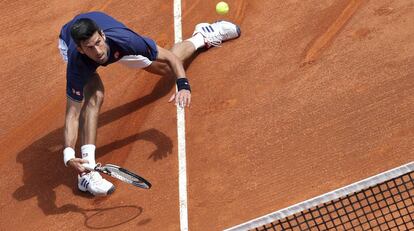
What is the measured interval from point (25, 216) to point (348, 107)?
3.57 metres

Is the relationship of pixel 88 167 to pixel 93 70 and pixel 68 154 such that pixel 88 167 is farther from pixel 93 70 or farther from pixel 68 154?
pixel 93 70

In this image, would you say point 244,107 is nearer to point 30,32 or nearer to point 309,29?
point 309,29

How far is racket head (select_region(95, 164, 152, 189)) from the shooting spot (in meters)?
7.28

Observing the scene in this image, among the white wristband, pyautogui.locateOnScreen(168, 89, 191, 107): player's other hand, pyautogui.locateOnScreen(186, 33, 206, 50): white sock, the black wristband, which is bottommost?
the white wristband

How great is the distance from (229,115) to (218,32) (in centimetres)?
117

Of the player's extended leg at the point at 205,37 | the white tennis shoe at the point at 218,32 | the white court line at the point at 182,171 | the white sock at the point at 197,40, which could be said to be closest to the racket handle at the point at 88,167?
the white court line at the point at 182,171

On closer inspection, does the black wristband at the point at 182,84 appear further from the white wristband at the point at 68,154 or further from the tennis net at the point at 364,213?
the tennis net at the point at 364,213

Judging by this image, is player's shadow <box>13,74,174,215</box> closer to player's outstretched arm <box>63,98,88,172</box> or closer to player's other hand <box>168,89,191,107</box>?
player's outstretched arm <box>63,98,88,172</box>

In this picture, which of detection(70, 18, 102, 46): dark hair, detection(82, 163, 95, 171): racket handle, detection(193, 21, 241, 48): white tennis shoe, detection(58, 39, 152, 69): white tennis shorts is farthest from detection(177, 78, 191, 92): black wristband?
detection(193, 21, 241, 48): white tennis shoe

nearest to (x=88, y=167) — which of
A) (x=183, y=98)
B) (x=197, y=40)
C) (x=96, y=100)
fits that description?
(x=96, y=100)

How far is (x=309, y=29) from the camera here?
29.3 ft

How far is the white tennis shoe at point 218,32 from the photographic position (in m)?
8.93

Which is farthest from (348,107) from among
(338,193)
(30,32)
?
(30,32)

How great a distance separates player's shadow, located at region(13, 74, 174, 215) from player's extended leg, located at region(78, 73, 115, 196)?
297mm
